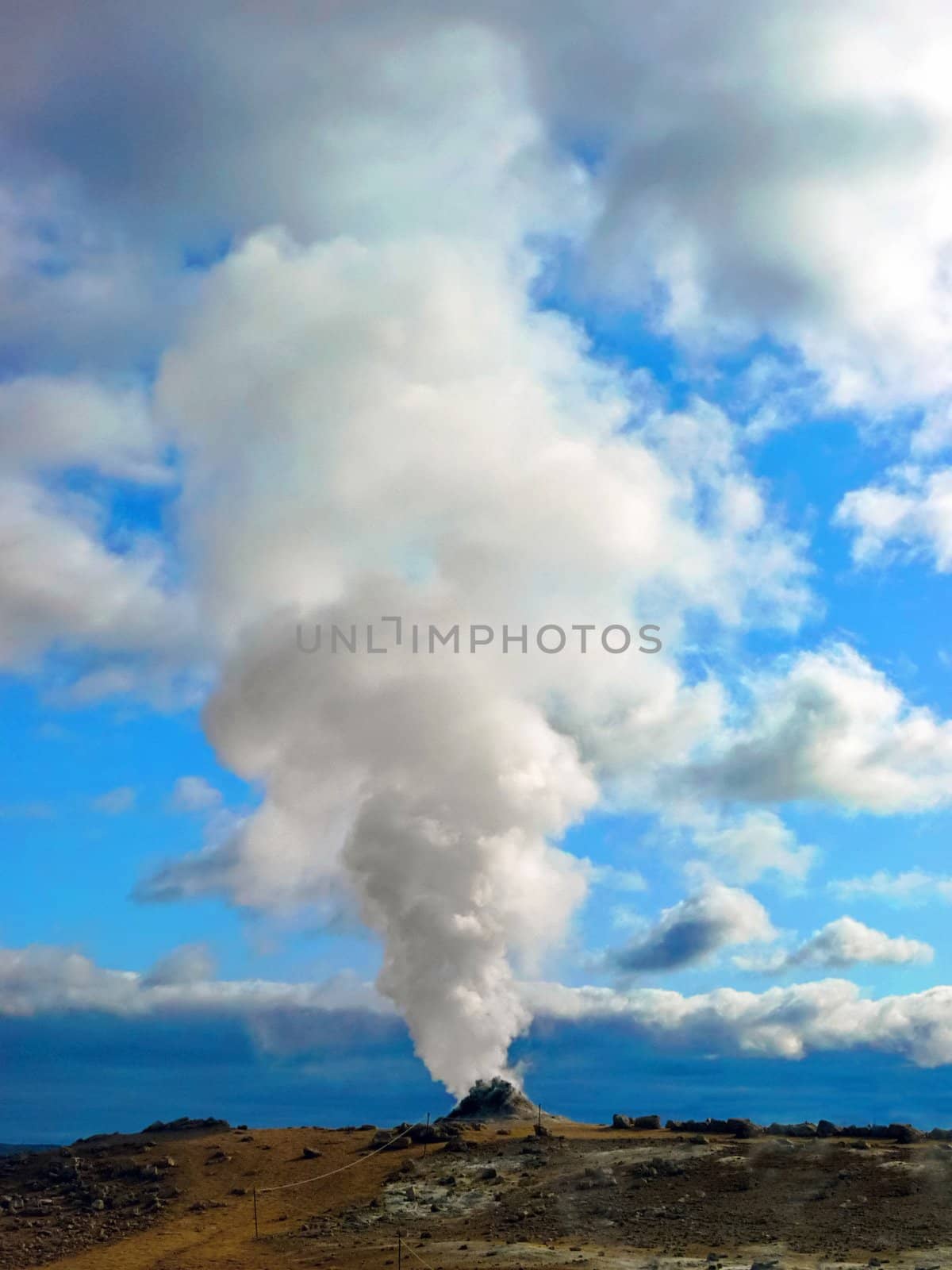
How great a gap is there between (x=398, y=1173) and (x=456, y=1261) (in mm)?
18192

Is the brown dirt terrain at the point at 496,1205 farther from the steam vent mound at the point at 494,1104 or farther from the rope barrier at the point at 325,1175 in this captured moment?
the steam vent mound at the point at 494,1104

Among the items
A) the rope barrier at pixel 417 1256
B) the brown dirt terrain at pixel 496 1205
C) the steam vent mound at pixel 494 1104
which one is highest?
the steam vent mound at pixel 494 1104

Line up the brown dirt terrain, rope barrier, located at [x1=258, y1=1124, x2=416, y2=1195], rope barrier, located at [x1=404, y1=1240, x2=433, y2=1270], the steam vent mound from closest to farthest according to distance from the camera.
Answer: rope barrier, located at [x1=404, y1=1240, x2=433, y2=1270], the brown dirt terrain, rope barrier, located at [x1=258, y1=1124, x2=416, y2=1195], the steam vent mound

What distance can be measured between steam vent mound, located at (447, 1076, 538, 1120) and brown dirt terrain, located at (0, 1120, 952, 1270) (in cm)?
1152

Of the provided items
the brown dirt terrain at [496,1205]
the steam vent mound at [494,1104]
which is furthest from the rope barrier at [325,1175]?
the steam vent mound at [494,1104]

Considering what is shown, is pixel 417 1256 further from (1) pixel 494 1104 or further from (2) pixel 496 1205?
(1) pixel 494 1104

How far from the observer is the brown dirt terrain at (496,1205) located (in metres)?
52.7

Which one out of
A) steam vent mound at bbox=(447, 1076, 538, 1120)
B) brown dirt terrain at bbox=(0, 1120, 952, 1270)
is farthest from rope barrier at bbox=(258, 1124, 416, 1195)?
steam vent mound at bbox=(447, 1076, 538, 1120)

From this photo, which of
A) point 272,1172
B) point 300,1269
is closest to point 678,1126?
point 272,1172

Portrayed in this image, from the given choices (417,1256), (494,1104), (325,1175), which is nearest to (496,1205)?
(417,1256)

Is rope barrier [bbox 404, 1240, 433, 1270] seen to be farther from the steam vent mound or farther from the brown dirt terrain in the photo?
the steam vent mound

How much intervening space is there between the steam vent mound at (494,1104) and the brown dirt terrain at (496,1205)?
11521mm

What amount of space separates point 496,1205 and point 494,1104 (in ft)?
105

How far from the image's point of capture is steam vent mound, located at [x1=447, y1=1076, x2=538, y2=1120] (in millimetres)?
91562
